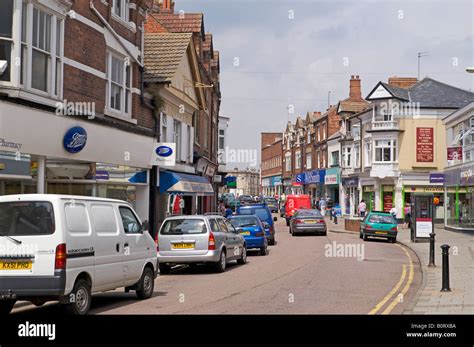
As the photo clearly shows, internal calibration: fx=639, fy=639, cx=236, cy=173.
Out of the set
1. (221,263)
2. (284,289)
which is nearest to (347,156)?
(221,263)

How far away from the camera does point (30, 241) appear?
9.54 metres

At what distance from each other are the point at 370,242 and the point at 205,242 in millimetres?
16325

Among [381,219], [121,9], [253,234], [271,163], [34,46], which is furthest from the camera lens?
[271,163]

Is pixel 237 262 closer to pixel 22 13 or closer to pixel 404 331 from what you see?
pixel 22 13

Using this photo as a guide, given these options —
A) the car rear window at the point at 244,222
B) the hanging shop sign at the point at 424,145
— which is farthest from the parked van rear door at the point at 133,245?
the hanging shop sign at the point at 424,145

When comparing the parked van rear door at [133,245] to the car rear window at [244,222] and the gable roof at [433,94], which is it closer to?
the car rear window at [244,222]

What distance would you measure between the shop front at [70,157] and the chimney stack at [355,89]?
148 feet

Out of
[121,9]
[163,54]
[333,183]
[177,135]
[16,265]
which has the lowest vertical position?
[16,265]

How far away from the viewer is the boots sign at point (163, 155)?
944 inches

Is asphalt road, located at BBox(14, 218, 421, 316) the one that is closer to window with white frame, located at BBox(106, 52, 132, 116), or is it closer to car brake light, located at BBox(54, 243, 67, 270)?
car brake light, located at BBox(54, 243, 67, 270)

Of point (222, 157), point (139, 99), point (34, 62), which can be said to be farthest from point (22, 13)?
point (222, 157)

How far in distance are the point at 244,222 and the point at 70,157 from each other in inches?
323

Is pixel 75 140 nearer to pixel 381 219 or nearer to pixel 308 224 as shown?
pixel 381 219

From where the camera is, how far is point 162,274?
17.6 metres
